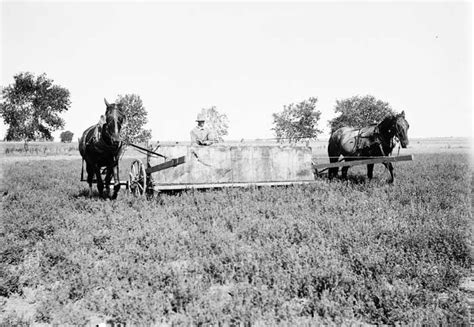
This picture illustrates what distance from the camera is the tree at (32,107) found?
4966 cm

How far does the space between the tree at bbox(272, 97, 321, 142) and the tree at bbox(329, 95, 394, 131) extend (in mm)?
12271

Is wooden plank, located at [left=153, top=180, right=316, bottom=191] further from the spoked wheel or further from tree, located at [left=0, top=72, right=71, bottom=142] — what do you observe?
tree, located at [left=0, top=72, right=71, bottom=142]

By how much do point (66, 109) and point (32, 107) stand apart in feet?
18.7

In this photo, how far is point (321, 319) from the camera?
3.45 m

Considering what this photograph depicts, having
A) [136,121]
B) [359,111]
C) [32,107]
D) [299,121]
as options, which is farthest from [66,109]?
[359,111]

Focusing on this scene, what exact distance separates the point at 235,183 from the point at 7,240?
5.67 meters

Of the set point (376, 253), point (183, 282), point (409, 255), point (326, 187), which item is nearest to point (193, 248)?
point (183, 282)

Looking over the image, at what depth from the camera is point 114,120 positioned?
321 inches

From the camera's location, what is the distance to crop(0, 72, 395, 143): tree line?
47750 millimetres

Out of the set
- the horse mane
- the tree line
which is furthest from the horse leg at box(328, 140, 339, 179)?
the tree line

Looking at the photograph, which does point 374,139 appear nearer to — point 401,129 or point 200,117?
point 401,129

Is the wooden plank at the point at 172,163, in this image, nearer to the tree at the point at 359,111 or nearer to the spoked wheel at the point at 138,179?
the spoked wheel at the point at 138,179

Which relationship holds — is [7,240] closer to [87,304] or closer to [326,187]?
[87,304]

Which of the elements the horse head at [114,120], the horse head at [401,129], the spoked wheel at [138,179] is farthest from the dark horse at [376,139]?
the horse head at [114,120]
